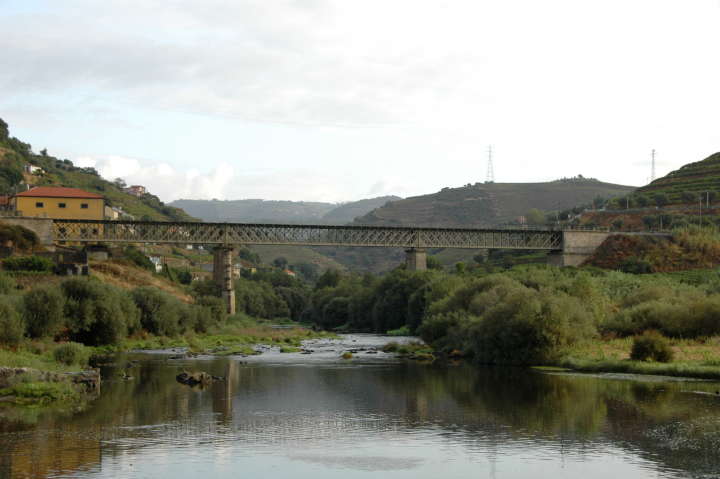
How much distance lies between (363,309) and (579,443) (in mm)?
91340

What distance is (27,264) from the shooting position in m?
78.7

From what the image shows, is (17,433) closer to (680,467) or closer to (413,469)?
(413,469)

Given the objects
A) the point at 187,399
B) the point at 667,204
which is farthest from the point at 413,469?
the point at 667,204

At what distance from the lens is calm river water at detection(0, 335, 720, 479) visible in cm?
2358

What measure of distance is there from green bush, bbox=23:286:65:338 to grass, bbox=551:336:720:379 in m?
29.8

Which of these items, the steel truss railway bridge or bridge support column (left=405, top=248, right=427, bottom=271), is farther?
bridge support column (left=405, top=248, right=427, bottom=271)

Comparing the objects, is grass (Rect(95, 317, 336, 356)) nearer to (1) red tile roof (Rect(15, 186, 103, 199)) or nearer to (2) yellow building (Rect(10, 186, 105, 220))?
(2) yellow building (Rect(10, 186, 105, 220))

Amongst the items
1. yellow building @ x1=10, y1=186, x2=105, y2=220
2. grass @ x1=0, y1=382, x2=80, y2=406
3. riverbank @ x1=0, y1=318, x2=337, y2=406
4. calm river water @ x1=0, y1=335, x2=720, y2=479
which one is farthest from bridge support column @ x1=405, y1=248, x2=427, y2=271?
grass @ x1=0, y1=382, x2=80, y2=406

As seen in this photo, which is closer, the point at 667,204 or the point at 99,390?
the point at 99,390

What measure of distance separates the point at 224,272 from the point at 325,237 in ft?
47.8

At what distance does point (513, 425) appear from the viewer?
30.5m

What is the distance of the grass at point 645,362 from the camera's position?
43.3m

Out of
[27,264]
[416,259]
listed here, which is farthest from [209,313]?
[416,259]

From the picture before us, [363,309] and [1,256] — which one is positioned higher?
[1,256]
